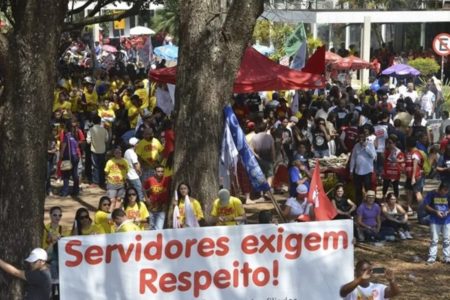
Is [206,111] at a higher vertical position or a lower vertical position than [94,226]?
higher

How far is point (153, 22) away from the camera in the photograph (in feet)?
185

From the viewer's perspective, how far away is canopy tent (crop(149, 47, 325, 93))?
59.0ft

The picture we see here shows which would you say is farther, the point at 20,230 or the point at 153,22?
the point at 153,22

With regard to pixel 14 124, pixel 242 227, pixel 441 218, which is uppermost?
pixel 14 124

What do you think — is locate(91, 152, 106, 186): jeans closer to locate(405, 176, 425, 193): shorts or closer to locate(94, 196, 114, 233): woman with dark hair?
locate(405, 176, 425, 193): shorts

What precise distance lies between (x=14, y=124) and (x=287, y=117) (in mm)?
11596

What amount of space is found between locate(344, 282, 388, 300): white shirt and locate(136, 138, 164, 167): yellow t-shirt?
7.28 meters

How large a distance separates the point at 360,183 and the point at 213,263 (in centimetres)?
739

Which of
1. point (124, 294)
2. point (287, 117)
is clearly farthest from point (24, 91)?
point (287, 117)

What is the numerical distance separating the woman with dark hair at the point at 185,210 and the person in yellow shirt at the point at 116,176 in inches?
110

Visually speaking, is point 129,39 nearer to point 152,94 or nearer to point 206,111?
point 152,94

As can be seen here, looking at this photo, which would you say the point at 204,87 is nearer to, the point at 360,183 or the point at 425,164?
the point at 360,183

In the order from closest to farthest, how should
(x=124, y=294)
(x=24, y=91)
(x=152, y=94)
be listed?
(x=124, y=294) → (x=24, y=91) → (x=152, y=94)

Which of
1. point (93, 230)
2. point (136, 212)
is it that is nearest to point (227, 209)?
point (136, 212)
